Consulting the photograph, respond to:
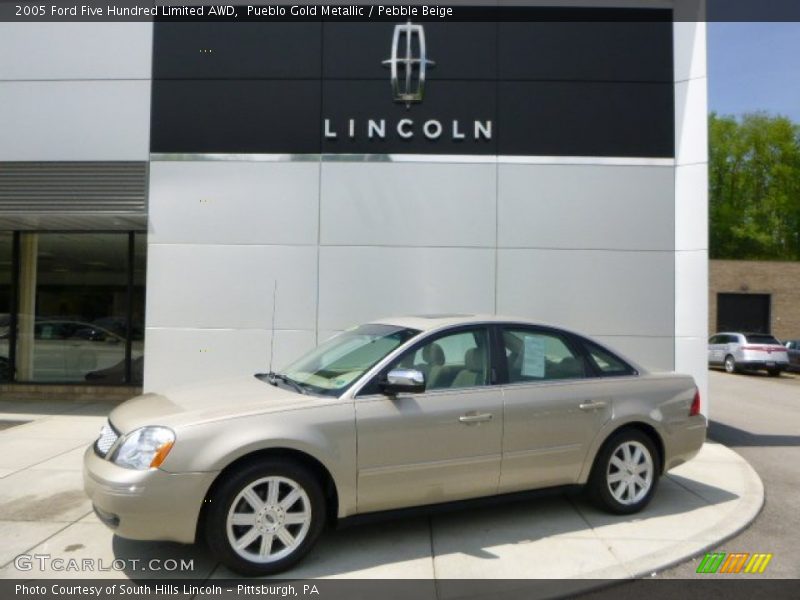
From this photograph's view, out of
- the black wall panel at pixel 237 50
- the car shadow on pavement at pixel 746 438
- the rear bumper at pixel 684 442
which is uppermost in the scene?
the black wall panel at pixel 237 50

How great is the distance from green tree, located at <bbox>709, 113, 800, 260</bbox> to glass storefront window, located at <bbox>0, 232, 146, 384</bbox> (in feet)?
138

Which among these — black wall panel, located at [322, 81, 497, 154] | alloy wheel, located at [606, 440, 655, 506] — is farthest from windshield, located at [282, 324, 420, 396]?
black wall panel, located at [322, 81, 497, 154]

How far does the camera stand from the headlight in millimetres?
3826

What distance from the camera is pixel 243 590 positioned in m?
3.86

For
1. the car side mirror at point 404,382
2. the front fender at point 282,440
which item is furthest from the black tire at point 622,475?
the front fender at point 282,440

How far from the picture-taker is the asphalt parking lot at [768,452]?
464 centimetres

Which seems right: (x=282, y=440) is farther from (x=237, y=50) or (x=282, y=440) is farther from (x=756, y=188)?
(x=756, y=188)

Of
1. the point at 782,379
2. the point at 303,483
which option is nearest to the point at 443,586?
the point at 303,483

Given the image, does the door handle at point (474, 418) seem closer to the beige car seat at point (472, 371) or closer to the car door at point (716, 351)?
the beige car seat at point (472, 371)

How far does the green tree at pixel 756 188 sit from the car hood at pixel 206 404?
149 feet

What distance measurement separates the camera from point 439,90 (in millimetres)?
9055

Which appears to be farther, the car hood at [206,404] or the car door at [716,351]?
the car door at [716,351]

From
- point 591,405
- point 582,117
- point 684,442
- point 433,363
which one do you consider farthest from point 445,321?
point 582,117

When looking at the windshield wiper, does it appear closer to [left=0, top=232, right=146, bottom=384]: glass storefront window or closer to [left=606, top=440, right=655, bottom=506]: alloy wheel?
[left=606, top=440, right=655, bottom=506]: alloy wheel
